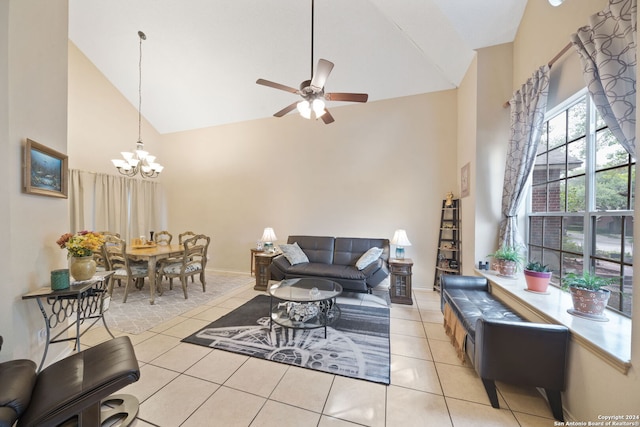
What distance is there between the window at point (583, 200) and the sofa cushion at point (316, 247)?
279 cm

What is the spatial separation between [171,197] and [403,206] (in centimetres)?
550

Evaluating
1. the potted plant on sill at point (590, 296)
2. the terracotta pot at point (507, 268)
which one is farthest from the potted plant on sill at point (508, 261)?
the potted plant on sill at point (590, 296)

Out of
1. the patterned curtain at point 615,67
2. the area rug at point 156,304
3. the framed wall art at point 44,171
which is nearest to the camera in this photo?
the patterned curtain at point 615,67

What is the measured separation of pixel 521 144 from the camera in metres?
2.46

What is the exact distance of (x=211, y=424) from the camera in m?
1.45

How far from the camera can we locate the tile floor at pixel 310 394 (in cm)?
150

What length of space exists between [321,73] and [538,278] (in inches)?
108

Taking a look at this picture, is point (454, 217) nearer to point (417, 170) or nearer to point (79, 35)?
point (417, 170)

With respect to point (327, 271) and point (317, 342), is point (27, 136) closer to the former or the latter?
point (317, 342)

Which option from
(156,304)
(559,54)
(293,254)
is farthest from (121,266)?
(559,54)

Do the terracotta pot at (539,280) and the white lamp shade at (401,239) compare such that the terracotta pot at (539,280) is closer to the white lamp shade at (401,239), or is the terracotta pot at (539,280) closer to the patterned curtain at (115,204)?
the white lamp shade at (401,239)

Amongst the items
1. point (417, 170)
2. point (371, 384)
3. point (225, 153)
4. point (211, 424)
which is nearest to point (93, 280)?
point (211, 424)

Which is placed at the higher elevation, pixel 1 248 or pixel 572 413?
pixel 1 248

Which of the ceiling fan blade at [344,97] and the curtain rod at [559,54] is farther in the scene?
the ceiling fan blade at [344,97]
